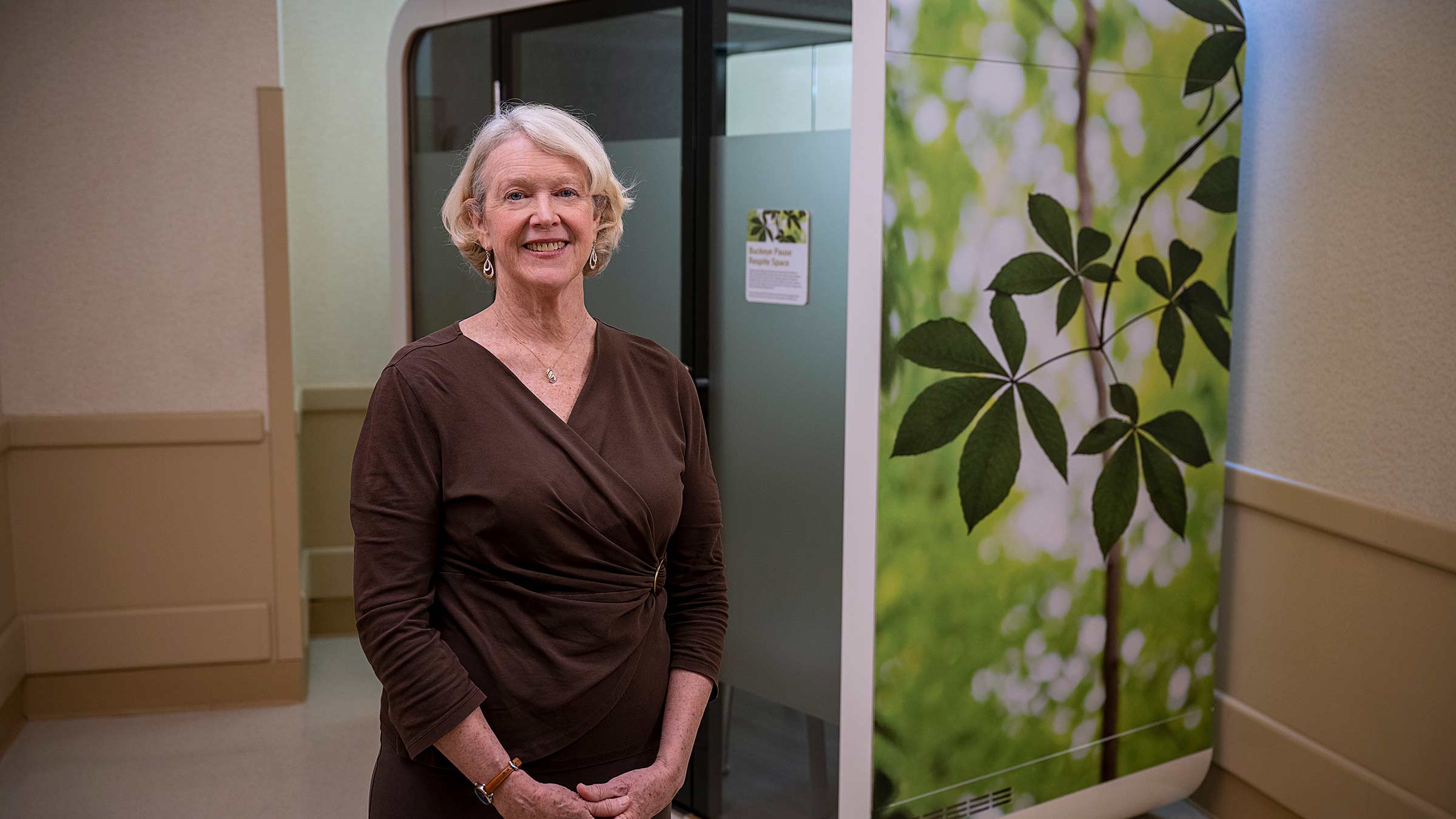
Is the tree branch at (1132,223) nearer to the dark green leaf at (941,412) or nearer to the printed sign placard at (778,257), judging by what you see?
the dark green leaf at (941,412)

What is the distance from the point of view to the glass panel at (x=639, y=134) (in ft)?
9.11

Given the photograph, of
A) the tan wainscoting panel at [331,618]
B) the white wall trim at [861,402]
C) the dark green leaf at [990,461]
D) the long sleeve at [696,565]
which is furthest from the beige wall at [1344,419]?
the tan wainscoting panel at [331,618]

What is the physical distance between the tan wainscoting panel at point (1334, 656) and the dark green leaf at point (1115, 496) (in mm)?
391

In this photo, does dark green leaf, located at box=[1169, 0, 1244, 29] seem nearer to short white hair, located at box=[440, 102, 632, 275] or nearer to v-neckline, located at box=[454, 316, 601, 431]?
short white hair, located at box=[440, 102, 632, 275]

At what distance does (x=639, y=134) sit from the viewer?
285 centimetres

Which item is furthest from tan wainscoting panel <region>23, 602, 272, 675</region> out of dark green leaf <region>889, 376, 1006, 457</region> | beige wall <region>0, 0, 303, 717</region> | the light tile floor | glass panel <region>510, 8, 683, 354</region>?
dark green leaf <region>889, 376, 1006, 457</region>

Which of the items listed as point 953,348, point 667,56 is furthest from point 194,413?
point 953,348

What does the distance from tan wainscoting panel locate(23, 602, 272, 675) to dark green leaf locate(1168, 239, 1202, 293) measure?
2.85m

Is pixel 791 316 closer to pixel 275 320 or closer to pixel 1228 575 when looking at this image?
pixel 1228 575

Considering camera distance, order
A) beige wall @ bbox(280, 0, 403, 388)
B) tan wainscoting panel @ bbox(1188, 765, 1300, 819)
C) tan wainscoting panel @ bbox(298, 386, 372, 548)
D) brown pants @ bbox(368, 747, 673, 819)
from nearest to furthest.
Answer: brown pants @ bbox(368, 747, 673, 819) < tan wainscoting panel @ bbox(1188, 765, 1300, 819) < beige wall @ bbox(280, 0, 403, 388) < tan wainscoting panel @ bbox(298, 386, 372, 548)

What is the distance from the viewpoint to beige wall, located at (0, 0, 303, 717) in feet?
11.4

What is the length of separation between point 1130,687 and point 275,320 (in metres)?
2.69

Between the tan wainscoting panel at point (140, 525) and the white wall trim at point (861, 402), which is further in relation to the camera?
the tan wainscoting panel at point (140, 525)

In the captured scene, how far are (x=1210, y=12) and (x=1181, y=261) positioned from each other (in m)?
0.57
